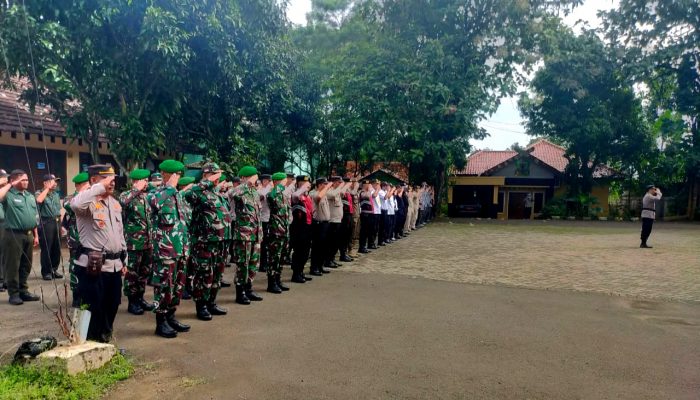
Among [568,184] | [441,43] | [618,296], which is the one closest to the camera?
[618,296]

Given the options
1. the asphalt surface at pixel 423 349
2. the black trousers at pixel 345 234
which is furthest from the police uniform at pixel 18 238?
the black trousers at pixel 345 234

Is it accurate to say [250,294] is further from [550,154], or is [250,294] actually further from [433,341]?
[550,154]

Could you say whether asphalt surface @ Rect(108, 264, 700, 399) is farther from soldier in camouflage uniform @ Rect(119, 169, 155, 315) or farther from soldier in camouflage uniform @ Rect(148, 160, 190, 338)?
soldier in camouflage uniform @ Rect(148, 160, 190, 338)

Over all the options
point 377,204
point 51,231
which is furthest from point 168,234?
point 377,204

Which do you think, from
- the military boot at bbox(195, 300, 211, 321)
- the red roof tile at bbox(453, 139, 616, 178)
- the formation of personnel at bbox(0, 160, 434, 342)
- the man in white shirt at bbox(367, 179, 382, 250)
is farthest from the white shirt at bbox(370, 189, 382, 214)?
the red roof tile at bbox(453, 139, 616, 178)

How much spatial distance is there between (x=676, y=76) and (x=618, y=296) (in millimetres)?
24347

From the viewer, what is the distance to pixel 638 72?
2423cm

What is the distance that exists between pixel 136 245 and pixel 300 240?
2.46 meters

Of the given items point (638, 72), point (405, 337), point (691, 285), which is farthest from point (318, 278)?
point (638, 72)

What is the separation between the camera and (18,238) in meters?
6.48

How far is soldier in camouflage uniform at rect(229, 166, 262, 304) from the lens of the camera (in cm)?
598

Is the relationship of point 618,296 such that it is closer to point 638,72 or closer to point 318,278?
point 318,278

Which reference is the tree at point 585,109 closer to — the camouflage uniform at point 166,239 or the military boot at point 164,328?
the camouflage uniform at point 166,239

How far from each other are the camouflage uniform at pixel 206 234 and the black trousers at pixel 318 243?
2660mm
